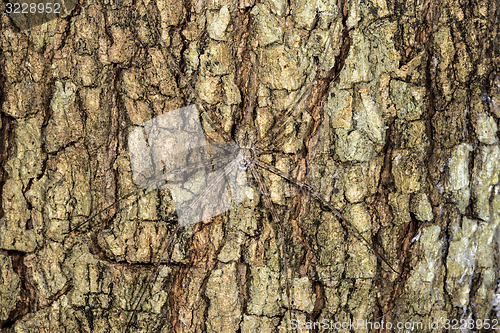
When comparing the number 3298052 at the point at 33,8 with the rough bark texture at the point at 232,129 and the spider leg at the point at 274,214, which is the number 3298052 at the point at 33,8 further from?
the spider leg at the point at 274,214

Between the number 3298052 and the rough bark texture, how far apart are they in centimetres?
4

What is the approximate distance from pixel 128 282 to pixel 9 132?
0.73m

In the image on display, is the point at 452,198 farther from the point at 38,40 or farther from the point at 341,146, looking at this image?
the point at 38,40

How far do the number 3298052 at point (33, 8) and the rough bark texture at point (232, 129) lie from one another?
42 mm

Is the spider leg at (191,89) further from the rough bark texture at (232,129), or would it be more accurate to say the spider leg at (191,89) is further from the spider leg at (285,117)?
the spider leg at (285,117)

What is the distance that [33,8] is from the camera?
1.42 metres

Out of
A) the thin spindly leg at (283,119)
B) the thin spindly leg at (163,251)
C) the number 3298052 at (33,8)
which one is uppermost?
the number 3298052 at (33,8)

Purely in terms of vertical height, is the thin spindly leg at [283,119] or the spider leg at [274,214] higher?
the thin spindly leg at [283,119]

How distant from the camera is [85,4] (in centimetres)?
141

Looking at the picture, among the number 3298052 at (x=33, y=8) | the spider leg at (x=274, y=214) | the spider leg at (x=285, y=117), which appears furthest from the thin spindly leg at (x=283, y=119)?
the number 3298052 at (x=33, y=8)

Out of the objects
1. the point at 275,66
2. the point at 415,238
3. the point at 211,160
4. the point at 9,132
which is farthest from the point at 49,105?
the point at 415,238

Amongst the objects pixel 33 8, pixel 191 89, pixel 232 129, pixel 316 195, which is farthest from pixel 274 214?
pixel 33 8

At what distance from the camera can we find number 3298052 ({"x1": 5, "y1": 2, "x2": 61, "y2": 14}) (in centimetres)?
141

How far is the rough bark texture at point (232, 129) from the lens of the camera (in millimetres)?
1411
